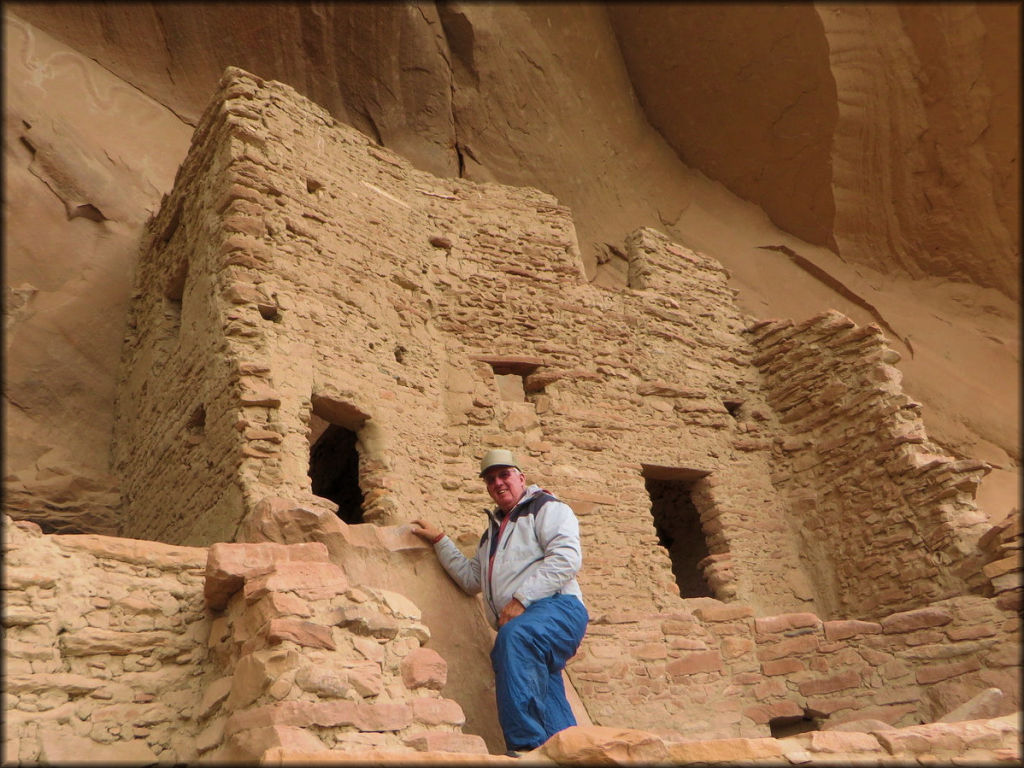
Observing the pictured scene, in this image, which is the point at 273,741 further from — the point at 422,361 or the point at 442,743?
the point at 422,361

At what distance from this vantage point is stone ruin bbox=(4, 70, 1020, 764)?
372 cm

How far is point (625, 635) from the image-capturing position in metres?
6.45

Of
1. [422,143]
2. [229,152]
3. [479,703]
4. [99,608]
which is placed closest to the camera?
[99,608]

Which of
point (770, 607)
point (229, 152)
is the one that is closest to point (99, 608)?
point (229, 152)

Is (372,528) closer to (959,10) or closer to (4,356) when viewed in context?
(4,356)

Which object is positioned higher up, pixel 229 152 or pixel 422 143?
pixel 422 143

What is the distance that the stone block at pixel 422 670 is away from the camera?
373cm

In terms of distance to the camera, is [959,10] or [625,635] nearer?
[625,635]

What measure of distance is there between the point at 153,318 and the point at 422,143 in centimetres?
440

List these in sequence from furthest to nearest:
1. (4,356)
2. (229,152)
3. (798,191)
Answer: (798,191)
(4,356)
(229,152)

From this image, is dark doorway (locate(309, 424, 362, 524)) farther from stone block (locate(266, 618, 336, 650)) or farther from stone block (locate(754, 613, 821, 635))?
stone block (locate(266, 618, 336, 650))

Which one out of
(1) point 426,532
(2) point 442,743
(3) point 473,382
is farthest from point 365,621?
(3) point 473,382

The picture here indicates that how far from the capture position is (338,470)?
9977mm

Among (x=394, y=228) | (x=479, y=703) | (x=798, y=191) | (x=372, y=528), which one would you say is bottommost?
(x=479, y=703)
